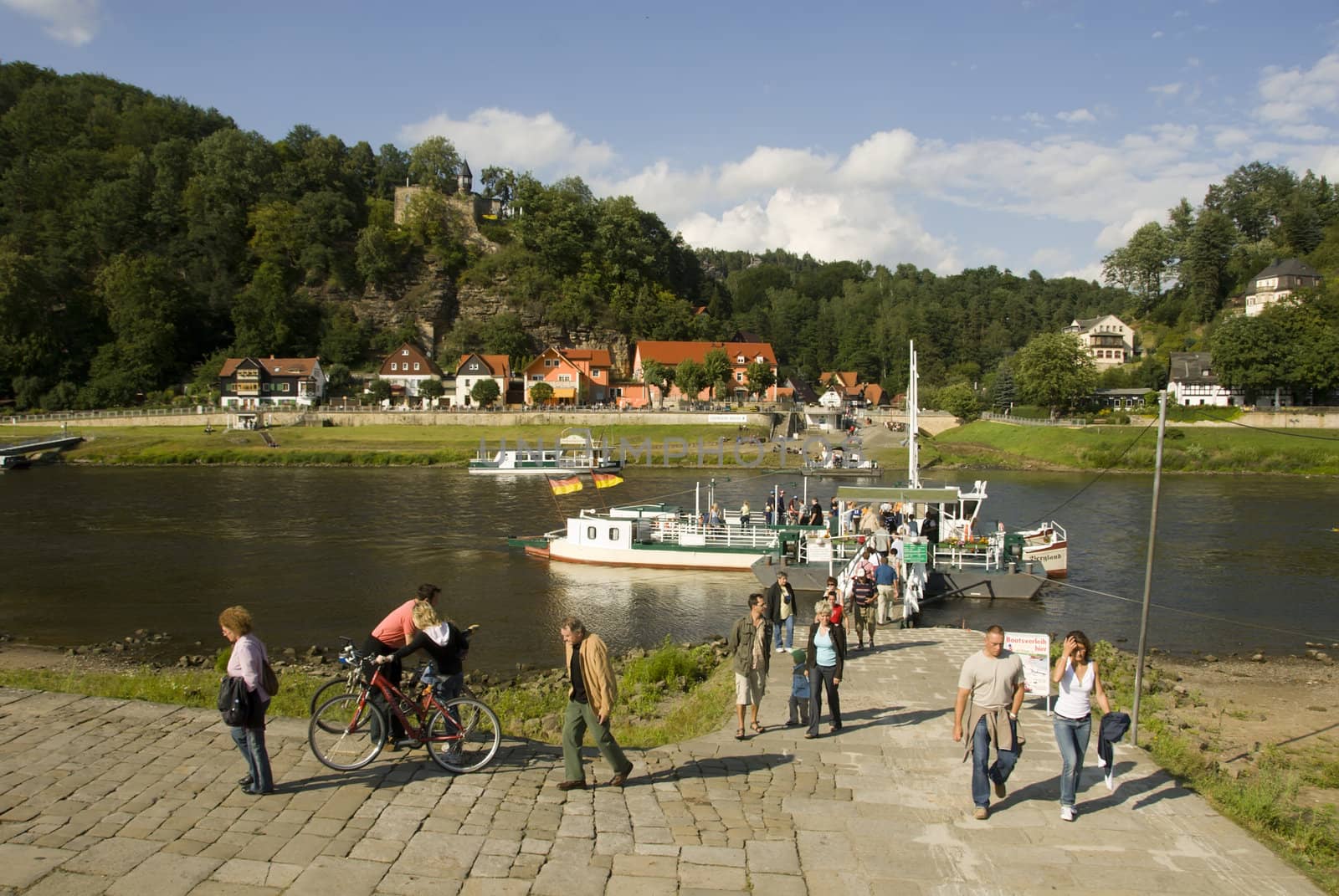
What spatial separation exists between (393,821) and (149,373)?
10768 cm

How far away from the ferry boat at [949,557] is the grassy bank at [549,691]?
8.41 meters

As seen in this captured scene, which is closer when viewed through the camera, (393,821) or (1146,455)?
(393,821)

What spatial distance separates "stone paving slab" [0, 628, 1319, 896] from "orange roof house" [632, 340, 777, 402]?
95949mm

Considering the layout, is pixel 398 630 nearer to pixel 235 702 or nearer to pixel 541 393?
pixel 235 702

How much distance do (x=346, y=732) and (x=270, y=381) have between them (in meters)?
99.3

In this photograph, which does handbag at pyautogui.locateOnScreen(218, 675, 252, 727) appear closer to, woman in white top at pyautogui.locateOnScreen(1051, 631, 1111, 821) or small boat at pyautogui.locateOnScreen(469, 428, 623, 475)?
woman in white top at pyautogui.locateOnScreen(1051, 631, 1111, 821)

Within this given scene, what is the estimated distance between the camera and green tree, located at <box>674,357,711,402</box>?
97562 mm

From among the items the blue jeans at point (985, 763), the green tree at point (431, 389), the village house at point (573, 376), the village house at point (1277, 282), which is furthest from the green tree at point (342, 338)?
the village house at point (1277, 282)

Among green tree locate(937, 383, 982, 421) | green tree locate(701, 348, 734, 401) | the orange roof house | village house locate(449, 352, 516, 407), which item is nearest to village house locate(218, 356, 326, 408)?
village house locate(449, 352, 516, 407)

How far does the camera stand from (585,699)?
9141 millimetres

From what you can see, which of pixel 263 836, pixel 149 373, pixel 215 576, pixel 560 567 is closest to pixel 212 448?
pixel 149 373

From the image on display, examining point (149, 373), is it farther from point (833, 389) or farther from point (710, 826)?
point (710, 826)

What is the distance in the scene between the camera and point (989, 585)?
90.7 feet

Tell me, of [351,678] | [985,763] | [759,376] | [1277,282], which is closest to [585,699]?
[351,678]
